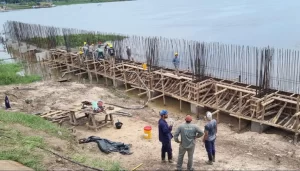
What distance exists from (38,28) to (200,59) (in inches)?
925

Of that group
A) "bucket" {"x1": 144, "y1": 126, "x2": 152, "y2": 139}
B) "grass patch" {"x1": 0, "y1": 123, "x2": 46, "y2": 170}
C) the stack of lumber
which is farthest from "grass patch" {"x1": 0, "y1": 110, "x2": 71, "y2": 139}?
"bucket" {"x1": 144, "y1": 126, "x2": 152, "y2": 139}

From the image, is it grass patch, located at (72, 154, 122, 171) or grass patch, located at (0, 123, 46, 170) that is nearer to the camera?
grass patch, located at (72, 154, 122, 171)

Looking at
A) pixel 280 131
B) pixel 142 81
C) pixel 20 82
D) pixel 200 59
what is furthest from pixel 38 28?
pixel 280 131

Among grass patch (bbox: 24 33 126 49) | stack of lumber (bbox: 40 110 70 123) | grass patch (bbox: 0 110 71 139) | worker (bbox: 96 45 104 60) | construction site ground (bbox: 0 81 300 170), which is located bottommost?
construction site ground (bbox: 0 81 300 170)

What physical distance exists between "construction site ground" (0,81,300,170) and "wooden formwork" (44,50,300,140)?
70cm

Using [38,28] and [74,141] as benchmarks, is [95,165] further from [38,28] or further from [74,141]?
[38,28]

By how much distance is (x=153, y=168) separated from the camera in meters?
8.74

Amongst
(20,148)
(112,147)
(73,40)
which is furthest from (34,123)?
(73,40)

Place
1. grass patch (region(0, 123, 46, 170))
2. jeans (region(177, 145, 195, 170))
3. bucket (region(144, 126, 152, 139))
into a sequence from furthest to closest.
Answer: bucket (region(144, 126, 152, 139)) → grass patch (region(0, 123, 46, 170)) → jeans (region(177, 145, 195, 170))

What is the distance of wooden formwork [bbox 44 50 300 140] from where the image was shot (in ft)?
42.4

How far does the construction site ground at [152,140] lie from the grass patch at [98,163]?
0.43 m

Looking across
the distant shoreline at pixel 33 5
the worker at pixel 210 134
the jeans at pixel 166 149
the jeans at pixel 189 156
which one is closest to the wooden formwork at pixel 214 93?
the worker at pixel 210 134

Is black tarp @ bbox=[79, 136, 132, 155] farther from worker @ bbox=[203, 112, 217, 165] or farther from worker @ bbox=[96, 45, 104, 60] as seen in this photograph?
worker @ bbox=[96, 45, 104, 60]

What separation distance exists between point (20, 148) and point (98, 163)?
224cm
